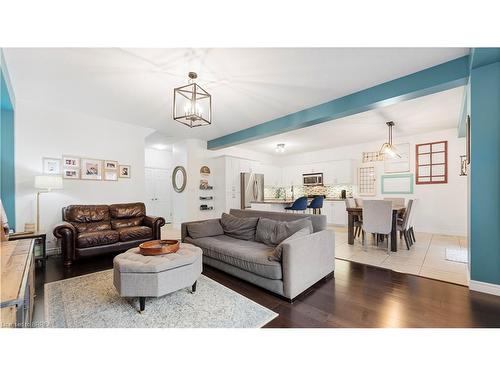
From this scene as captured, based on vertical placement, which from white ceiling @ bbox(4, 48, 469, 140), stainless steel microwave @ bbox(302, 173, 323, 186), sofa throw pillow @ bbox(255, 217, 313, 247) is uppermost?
white ceiling @ bbox(4, 48, 469, 140)

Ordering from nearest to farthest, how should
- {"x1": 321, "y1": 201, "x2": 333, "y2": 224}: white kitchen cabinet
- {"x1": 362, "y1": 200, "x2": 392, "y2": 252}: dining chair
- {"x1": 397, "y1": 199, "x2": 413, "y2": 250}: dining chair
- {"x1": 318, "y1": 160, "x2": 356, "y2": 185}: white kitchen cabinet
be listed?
{"x1": 362, "y1": 200, "x2": 392, "y2": 252}: dining chair → {"x1": 397, "y1": 199, "x2": 413, "y2": 250}: dining chair → {"x1": 318, "y1": 160, "x2": 356, "y2": 185}: white kitchen cabinet → {"x1": 321, "y1": 201, "x2": 333, "y2": 224}: white kitchen cabinet

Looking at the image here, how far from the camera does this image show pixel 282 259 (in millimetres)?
2109

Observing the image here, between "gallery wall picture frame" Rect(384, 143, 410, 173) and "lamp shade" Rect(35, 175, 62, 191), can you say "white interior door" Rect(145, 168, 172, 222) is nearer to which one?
"lamp shade" Rect(35, 175, 62, 191)

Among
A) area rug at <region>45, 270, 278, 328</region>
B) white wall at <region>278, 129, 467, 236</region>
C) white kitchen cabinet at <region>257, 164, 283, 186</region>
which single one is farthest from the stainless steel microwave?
area rug at <region>45, 270, 278, 328</region>

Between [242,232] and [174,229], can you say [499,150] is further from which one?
[174,229]

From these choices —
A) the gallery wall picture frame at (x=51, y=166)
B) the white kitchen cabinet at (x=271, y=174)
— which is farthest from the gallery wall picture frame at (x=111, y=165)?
the white kitchen cabinet at (x=271, y=174)

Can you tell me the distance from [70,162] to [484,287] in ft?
21.3

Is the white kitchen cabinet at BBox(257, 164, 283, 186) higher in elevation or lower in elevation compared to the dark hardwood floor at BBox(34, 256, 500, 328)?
higher

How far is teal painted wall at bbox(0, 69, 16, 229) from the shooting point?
3.38m

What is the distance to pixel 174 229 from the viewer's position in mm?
6277

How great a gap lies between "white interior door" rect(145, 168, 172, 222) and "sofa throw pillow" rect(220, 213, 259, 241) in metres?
4.76

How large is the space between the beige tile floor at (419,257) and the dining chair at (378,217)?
27cm
